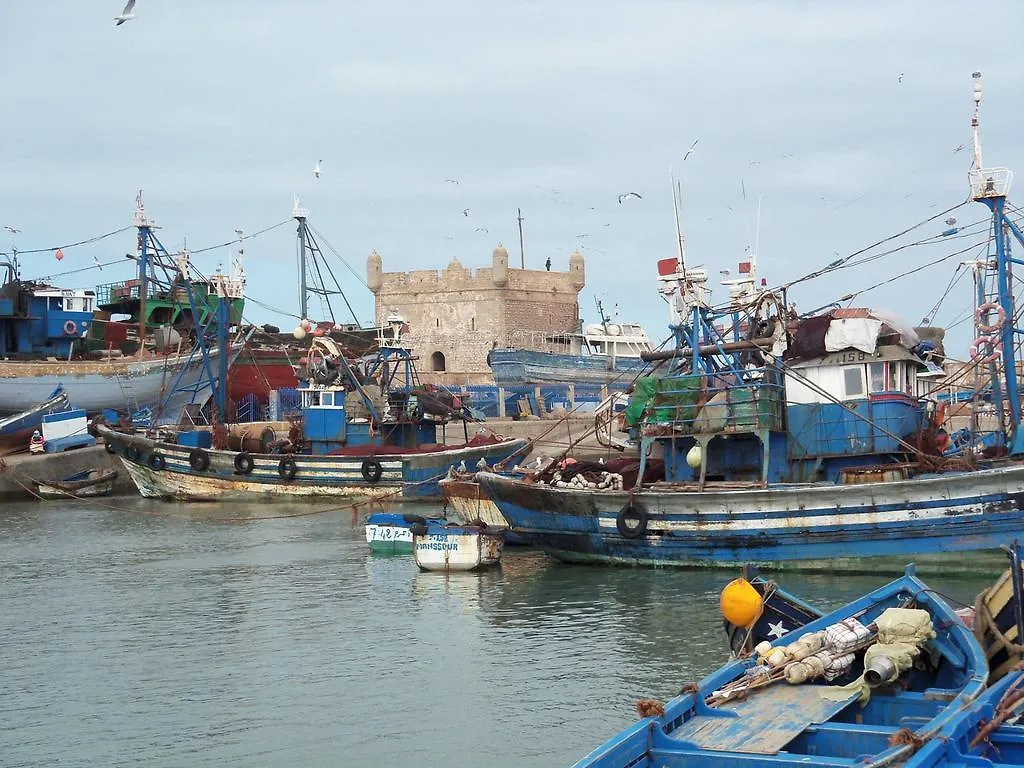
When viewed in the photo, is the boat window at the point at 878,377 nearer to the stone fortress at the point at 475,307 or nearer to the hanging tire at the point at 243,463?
the hanging tire at the point at 243,463

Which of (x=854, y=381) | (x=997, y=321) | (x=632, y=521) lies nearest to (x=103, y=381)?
(x=632, y=521)

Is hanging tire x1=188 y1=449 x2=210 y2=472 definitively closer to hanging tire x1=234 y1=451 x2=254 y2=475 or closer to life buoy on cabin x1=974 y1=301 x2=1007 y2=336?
hanging tire x1=234 y1=451 x2=254 y2=475

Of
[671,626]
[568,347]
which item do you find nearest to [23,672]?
[671,626]

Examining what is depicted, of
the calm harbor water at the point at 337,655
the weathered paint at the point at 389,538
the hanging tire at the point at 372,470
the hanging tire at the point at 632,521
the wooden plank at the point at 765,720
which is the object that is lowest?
the calm harbor water at the point at 337,655

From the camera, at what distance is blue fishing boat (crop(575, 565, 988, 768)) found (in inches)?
320

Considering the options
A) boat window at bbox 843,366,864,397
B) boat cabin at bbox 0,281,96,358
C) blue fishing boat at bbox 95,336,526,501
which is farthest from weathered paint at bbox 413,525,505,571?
boat cabin at bbox 0,281,96,358

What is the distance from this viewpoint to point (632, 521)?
2119 centimetres

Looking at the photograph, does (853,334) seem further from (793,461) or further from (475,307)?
(475,307)

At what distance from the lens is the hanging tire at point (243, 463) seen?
3838cm

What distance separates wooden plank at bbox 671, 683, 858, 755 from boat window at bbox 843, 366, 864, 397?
11894 millimetres

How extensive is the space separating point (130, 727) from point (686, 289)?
13.0 meters

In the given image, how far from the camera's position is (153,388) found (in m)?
50.5

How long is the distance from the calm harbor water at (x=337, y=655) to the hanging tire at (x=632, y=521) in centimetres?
76

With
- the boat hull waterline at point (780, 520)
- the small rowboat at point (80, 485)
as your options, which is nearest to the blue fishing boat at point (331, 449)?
the small rowboat at point (80, 485)
